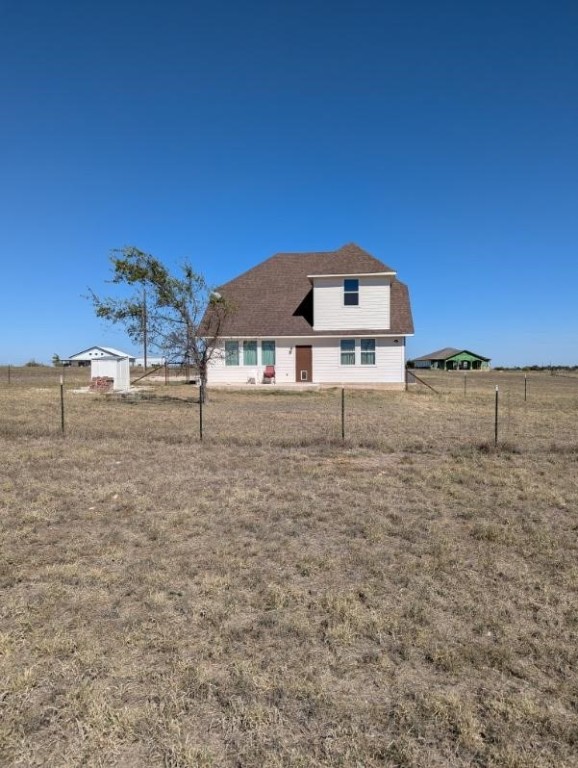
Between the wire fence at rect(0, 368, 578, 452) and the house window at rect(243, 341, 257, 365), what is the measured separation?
3.43 m

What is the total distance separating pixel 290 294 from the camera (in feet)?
77.6

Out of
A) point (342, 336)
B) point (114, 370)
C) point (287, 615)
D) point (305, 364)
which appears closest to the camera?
→ point (287, 615)

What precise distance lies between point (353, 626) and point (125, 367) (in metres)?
21.7

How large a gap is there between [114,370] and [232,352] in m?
5.72

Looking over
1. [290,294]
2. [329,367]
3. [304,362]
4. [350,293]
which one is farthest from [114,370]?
[350,293]

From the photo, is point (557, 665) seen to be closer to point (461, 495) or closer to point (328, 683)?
point (328, 683)

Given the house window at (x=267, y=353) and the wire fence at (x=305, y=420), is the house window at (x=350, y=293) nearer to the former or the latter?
the house window at (x=267, y=353)

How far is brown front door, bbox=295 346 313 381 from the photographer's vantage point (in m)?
22.2

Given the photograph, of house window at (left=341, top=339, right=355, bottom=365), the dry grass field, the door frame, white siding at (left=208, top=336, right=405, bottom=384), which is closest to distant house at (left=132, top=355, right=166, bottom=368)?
white siding at (left=208, top=336, right=405, bottom=384)

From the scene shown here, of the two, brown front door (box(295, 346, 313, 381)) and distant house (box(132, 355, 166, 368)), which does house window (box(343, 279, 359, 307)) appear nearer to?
brown front door (box(295, 346, 313, 381))

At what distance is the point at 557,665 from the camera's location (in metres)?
2.61

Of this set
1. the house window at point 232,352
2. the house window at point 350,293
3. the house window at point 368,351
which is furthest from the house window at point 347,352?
the house window at point 232,352

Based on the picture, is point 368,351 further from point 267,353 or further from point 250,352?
→ point 250,352

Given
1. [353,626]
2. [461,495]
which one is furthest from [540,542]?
[353,626]
